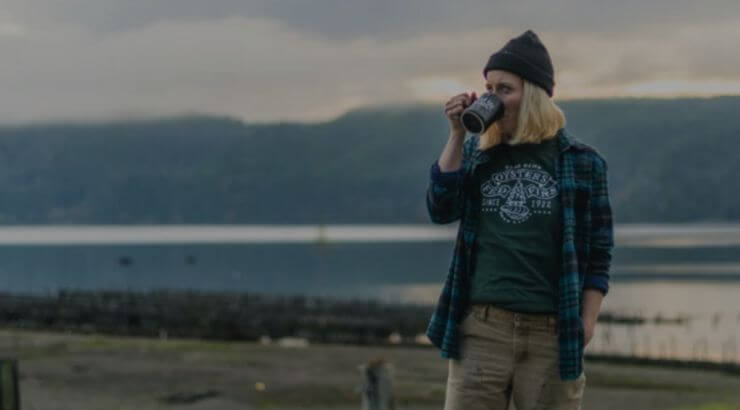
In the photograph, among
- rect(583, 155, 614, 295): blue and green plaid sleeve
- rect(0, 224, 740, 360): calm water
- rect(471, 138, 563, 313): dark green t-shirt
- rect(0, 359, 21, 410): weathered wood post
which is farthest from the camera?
rect(0, 224, 740, 360): calm water

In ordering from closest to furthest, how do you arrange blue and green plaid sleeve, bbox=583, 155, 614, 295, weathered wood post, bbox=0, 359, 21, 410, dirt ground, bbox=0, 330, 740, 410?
blue and green plaid sleeve, bbox=583, 155, 614, 295 → weathered wood post, bbox=0, 359, 21, 410 → dirt ground, bbox=0, 330, 740, 410

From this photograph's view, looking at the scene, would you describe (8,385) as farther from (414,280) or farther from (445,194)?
(414,280)

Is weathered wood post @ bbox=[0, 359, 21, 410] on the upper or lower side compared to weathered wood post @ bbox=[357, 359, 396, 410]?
upper


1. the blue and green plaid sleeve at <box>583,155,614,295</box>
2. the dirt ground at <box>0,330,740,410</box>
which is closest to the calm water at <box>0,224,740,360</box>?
the dirt ground at <box>0,330,740,410</box>

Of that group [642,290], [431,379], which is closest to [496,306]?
[431,379]

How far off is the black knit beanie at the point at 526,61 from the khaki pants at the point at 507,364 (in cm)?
88

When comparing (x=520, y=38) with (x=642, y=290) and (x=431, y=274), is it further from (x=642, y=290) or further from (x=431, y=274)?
(x=431, y=274)

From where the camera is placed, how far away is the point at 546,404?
12.9 ft

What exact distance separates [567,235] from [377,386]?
4.76 m

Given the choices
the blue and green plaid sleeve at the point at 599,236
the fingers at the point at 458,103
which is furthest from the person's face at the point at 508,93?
the blue and green plaid sleeve at the point at 599,236

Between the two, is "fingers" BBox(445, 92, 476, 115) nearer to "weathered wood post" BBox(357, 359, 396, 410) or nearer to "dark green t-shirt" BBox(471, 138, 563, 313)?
"dark green t-shirt" BBox(471, 138, 563, 313)

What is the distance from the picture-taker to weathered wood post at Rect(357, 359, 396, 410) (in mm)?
8344

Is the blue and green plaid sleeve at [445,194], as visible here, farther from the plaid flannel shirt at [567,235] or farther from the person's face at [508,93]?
the person's face at [508,93]

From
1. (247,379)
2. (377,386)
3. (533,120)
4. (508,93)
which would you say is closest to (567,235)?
(533,120)
